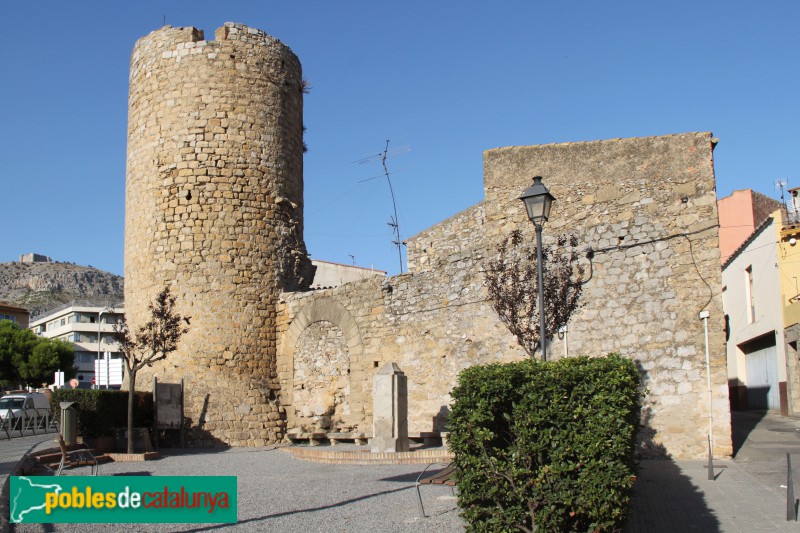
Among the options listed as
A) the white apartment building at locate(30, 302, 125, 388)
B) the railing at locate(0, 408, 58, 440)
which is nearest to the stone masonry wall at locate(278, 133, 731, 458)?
the railing at locate(0, 408, 58, 440)

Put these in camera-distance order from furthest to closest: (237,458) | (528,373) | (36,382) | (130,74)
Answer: (36,382) → (130,74) → (237,458) → (528,373)

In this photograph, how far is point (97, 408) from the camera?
597 inches

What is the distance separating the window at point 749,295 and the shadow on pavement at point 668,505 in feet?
51.1

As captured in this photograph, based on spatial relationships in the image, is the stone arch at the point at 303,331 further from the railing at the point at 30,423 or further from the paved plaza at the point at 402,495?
the railing at the point at 30,423

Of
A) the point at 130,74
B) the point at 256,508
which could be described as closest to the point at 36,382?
the point at 130,74

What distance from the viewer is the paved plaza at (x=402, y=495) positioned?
25.0 ft

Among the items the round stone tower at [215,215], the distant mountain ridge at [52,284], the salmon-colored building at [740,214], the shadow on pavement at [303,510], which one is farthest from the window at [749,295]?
the distant mountain ridge at [52,284]

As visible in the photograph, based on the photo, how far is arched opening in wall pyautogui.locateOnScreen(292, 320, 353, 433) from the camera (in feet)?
55.8

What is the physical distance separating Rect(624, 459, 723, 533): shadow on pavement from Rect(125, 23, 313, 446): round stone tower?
377 inches

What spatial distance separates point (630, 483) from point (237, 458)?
993cm

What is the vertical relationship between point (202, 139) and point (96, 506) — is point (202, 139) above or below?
above

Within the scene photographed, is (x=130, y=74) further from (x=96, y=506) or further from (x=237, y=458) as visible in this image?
(x=96, y=506)

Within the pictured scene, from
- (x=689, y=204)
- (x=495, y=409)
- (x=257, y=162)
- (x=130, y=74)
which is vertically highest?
(x=130, y=74)

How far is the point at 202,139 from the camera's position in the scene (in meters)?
17.6
